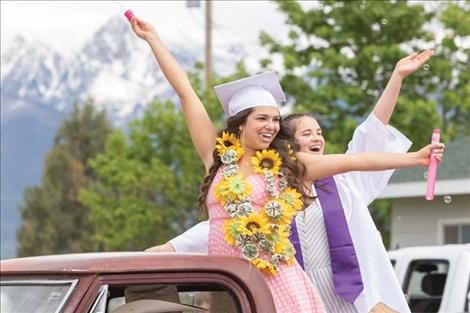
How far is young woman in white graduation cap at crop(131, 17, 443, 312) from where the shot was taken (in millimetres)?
5547

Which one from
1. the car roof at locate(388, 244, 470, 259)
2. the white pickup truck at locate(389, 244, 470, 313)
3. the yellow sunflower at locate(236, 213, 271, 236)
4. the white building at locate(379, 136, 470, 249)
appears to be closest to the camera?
the yellow sunflower at locate(236, 213, 271, 236)

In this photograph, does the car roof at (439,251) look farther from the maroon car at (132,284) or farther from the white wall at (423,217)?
the white wall at (423,217)

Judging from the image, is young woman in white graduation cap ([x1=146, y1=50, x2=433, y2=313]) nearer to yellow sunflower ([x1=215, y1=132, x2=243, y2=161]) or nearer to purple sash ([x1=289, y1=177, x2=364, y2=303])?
purple sash ([x1=289, y1=177, x2=364, y2=303])

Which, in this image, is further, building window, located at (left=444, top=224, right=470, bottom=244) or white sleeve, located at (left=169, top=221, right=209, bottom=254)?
building window, located at (left=444, top=224, right=470, bottom=244)

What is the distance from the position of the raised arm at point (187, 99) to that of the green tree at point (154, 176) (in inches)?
869

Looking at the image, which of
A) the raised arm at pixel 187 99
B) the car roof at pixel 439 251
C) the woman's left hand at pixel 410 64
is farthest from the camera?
the car roof at pixel 439 251

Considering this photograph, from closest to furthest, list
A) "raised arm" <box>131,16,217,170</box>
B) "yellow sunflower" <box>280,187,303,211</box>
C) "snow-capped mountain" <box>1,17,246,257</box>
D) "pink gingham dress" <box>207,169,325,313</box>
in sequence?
"pink gingham dress" <box>207,169,325,313</box>, "yellow sunflower" <box>280,187,303,211</box>, "raised arm" <box>131,16,217,170</box>, "snow-capped mountain" <box>1,17,246,257</box>

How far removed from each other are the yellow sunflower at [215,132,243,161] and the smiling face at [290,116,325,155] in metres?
0.68

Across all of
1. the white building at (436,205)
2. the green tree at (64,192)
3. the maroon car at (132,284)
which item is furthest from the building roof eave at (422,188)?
the green tree at (64,192)

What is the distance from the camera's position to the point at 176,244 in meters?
6.45

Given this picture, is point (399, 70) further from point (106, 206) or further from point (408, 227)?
point (106, 206)

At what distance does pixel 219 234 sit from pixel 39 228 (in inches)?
2111

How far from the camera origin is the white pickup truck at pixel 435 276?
11312mm

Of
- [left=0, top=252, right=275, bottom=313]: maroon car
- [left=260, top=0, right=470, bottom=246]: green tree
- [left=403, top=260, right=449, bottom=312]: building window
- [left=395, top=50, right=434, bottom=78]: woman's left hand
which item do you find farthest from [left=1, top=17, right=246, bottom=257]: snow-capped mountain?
[left=0, top=252, right=275, bottom=313]: maroon car
